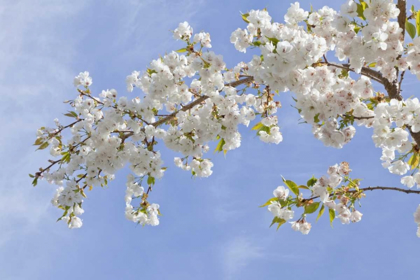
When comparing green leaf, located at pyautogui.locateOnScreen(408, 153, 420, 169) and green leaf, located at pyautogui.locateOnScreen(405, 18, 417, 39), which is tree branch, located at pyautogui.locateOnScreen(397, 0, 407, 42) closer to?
green leaf, located at pyautogui.locateOnScreen(405, 18, 417, 39)

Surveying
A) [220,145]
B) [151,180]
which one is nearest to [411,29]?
[220,145]

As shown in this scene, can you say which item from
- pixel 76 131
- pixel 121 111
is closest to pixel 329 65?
pixel 121 111

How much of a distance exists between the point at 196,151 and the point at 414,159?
2.40 meters

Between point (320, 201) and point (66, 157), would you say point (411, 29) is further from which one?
point (66, 157)

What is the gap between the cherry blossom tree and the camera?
3.87 m

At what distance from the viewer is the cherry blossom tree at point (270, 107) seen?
12.7 feet

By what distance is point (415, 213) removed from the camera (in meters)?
4.54

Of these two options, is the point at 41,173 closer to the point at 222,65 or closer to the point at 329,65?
the point at 222,65

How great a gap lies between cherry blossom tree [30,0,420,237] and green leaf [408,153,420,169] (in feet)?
0.04

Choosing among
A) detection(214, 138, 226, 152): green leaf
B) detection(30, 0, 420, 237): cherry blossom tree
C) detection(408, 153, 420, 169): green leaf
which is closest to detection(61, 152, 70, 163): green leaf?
detection(30, 0, 420, 237): cherry blossom tree

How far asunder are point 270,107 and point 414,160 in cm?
183

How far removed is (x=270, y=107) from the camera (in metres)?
5.55

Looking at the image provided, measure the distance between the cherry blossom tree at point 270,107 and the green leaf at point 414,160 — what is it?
1 cm

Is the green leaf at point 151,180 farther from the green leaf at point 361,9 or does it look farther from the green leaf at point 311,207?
the green leaf at point 361,9
